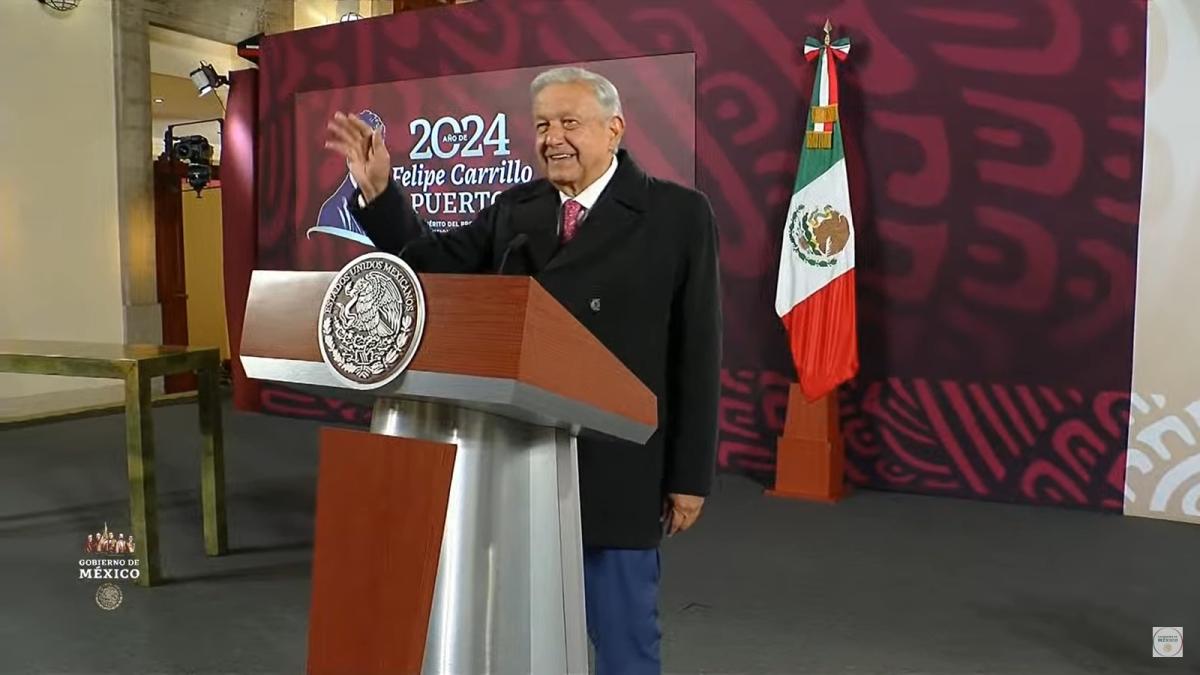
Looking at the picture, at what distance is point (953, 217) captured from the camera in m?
4.13

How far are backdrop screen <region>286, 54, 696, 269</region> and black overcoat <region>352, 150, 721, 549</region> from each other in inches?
129

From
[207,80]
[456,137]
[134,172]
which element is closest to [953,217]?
[456,137]

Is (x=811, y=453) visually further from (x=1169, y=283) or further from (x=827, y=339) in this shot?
(x=1169, y=283)

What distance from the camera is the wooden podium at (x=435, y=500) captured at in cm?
91

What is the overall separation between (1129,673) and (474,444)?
2080 mm

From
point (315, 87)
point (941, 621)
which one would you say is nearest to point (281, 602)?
point (941, 621)

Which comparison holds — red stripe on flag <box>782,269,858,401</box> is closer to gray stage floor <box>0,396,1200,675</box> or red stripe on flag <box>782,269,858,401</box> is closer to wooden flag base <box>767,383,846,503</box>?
wooden flag base <box>767,383,846,503</box>

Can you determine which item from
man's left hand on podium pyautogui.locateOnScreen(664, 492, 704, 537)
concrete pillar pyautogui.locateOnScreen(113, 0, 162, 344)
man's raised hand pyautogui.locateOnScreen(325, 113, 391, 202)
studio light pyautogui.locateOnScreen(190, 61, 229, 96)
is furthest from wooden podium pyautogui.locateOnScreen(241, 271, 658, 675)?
concrete pillar pyautogui.locateOnScreen(113, 0, 162, 344)

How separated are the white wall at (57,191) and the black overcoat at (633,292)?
6.02 metres

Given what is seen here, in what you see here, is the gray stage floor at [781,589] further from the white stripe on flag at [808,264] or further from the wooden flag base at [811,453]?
the white stripe on flag at [808,264]

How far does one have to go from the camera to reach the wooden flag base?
4.12 m

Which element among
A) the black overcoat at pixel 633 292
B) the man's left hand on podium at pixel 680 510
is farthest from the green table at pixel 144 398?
the man's left hand on podium at pixel 680 510

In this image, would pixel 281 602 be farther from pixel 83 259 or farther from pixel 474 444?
pixel 83 259

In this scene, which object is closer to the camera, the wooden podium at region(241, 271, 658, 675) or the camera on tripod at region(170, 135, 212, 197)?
the wooden podium at region(241, 271, 658, 675)
